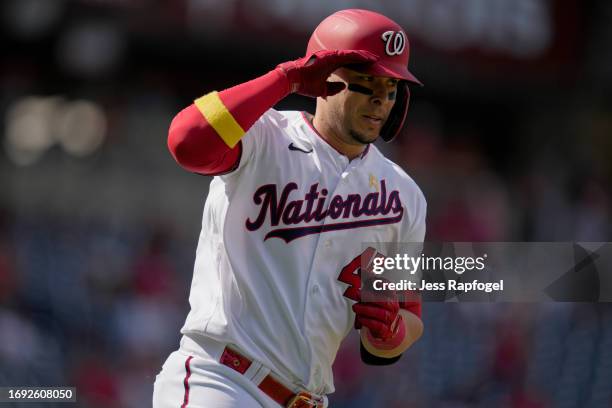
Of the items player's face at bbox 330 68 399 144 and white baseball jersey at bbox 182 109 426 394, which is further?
player's face at bbox 330 68 399 144

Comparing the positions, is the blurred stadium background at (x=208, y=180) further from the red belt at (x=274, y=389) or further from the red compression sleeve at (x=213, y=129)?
the red compression sleeve at (x=213, y=129)

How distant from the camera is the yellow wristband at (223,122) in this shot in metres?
3.17

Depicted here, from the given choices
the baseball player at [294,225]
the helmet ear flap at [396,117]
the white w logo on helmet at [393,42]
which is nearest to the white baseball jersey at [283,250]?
the baseball player at [294,225]

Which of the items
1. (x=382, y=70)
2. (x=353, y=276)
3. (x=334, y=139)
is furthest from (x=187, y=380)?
(x=382, y=70)

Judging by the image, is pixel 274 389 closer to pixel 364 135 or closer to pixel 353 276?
pixel 353 276

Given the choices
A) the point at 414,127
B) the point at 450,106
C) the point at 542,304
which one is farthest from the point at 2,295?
the point at 450,106

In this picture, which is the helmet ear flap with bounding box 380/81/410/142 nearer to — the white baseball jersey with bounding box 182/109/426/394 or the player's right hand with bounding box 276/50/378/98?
the white baseball jersey with bounding box 182/109/426/394

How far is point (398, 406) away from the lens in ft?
24.0

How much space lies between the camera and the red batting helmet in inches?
142

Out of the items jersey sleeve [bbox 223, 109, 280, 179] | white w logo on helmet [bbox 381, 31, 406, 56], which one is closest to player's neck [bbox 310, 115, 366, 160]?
jersey sleeve [bbox 223, 109, 280, 179]

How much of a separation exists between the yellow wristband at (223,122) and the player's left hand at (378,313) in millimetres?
737

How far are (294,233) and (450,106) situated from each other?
9030 mm

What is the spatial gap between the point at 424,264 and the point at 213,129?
1.28 metres

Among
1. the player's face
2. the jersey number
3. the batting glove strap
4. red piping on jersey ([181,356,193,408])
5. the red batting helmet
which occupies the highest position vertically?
the red batting helmet
